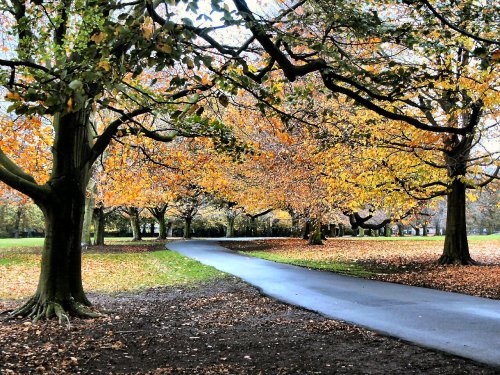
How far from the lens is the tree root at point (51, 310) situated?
27.2ft

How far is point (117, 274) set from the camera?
1631 centimetres

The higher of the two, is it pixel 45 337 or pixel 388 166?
pixel 388 166

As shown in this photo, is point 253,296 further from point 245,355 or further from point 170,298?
point 245,355

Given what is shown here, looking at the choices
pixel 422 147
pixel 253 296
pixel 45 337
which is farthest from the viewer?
pixel 422 147

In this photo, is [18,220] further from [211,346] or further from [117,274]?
[211,346]

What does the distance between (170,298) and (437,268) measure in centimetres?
943

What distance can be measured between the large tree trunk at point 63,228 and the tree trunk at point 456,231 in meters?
13.3

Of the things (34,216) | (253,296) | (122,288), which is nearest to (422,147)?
(253,296)

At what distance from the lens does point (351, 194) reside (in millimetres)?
19484

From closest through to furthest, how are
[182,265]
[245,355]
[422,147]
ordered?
[245,355] < [422,147] < [182,265]

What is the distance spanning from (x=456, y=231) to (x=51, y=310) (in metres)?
14.2

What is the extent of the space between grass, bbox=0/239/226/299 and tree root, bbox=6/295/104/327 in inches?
137

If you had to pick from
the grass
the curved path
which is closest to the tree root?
the grass

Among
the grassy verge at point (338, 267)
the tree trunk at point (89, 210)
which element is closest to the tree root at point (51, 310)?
the grassy verge at point (338, 267)
